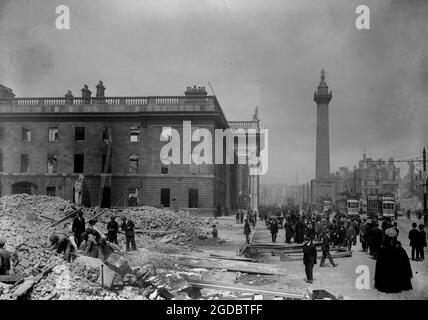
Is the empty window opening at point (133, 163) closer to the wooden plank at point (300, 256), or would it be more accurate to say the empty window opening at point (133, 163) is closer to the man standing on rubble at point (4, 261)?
the wooden plank at point (300, 256)

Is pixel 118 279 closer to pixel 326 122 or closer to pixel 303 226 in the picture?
pixel 303 226

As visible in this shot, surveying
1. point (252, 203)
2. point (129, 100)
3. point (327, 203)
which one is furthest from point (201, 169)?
point (327, 203)

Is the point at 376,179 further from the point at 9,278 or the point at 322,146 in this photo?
the point at 9,278

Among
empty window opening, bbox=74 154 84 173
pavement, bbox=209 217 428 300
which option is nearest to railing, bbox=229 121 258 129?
empty window opening, bbox=74 154 84 173

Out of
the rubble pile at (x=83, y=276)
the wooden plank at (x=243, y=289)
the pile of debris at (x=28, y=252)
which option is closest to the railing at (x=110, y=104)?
the rubble pile at (x=83, y=276)

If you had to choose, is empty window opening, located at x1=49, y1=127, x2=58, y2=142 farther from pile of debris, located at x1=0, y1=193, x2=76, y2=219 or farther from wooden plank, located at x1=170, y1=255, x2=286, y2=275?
wooden plank, located at x1=170, y1=255, x2=286, y2=275

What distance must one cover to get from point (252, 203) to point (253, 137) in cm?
1015

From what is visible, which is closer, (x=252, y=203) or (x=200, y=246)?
(x=200, y=246)

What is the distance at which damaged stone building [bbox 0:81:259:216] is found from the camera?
32.3 meters

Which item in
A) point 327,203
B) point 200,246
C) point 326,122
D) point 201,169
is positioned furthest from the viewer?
point 326,122

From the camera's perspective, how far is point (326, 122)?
192ft

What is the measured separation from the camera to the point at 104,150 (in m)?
33.8

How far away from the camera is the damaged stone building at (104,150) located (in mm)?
32344

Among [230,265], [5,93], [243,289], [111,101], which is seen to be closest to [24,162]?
[5,93]
